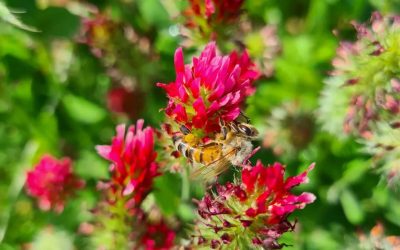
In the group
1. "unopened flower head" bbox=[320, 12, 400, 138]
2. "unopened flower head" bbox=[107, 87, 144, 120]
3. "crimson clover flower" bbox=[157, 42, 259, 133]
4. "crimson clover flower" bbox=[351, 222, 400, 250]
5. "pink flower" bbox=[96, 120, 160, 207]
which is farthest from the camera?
"unopened flower head" bbox=[107, 87, 144, 120]

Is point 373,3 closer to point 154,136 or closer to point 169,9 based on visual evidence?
point 169,9

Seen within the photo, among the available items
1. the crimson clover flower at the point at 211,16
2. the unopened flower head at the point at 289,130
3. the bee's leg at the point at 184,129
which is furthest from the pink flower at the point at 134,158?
the unopened flower head at the point at 289,130

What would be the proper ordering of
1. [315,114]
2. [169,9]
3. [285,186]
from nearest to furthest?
[285,186] → [315,114] → [169,9]

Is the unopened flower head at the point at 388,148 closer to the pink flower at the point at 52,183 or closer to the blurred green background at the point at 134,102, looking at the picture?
the blurred green background at the point at 134,102

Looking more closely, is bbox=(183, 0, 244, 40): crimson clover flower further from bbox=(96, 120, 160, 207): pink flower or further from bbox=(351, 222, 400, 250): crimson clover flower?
bbox=(351, 222, 400, 250): crimson clover flower

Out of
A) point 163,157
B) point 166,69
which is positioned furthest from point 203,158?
point 166,69

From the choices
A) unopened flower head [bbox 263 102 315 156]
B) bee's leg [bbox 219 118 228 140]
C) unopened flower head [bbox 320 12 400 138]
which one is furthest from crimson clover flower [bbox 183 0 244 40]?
unopened flower head [bbox 263 102 315 156]

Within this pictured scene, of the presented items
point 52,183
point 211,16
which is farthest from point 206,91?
point 52,183
